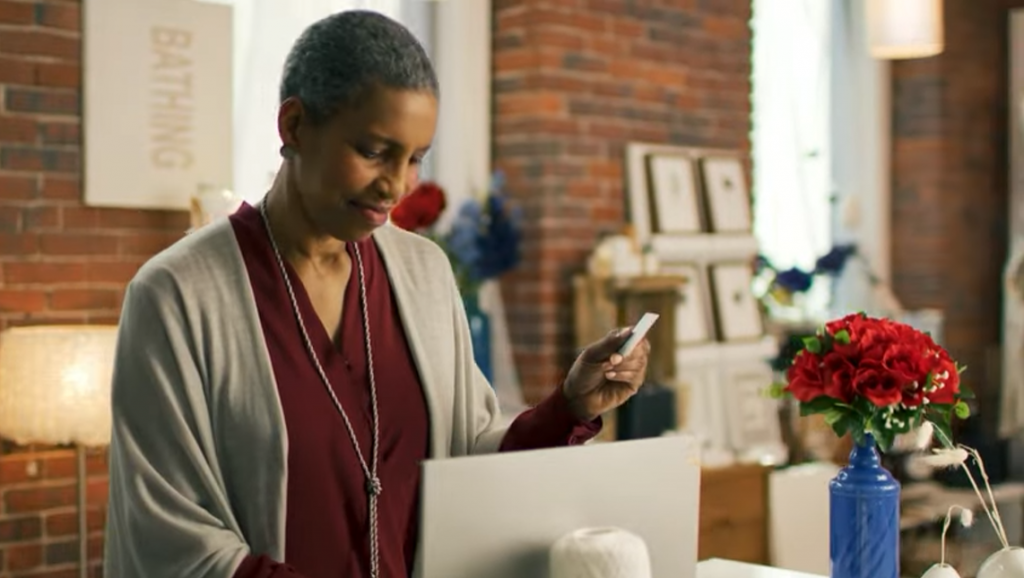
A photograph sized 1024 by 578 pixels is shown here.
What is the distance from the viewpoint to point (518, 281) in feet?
15.3

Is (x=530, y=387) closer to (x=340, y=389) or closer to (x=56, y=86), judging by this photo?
(x=56, y=86)

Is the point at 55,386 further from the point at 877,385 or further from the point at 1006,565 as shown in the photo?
the point at 1006,565

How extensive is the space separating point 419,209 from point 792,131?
2.68m

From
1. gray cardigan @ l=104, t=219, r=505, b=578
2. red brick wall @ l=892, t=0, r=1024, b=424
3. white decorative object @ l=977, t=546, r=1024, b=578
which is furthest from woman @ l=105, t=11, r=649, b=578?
red brick wall @ l=892, t=0, r=1024, b=424

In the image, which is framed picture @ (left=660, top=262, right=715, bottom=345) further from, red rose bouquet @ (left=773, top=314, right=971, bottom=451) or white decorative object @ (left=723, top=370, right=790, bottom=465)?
red rose bouquet @ (left=773, top=314, right=971, bottom=451)

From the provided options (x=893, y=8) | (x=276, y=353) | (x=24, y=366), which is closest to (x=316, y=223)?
(x=276, y=353)

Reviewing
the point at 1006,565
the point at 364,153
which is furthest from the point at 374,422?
the point at 1006,565

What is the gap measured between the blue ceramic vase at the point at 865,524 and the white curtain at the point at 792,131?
3.90 meters

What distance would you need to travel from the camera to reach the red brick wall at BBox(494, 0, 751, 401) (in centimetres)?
459

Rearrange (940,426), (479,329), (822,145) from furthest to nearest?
1. (822,145)
2. (479,329)
3. (940,426)

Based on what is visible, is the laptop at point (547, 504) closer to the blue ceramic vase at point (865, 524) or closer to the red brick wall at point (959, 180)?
the blue ceramic vase at point (865, 524)

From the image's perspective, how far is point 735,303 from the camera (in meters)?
5.23

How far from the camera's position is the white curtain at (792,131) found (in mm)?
5956

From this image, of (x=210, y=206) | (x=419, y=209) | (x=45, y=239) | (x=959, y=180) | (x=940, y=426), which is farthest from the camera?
(x=959, y=180)
